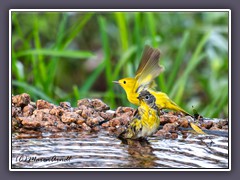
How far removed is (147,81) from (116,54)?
3.51ft

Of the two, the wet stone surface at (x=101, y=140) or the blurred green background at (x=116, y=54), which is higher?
the blurred green background at (x=116, y=54)

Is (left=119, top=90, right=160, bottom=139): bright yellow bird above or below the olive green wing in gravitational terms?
below

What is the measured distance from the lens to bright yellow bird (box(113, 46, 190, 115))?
3.55m

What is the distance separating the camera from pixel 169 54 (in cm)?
471

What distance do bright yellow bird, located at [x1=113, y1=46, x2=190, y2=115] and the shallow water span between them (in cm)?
19

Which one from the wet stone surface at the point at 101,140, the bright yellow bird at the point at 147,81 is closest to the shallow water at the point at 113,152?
the wet stone surface at the point at 101,140

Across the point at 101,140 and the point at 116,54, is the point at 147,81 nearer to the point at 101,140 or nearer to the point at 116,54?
the point at 101,140

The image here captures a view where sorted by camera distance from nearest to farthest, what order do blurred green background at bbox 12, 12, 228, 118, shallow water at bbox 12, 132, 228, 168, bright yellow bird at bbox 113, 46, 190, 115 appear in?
shallow water at bbox 12, 132, 228, 168 → bright yellow bird at bbox 113, 46, 190, 115 → blurred green background at bbox 12, 12, 228, 118

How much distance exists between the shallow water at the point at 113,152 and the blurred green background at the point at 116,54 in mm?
277

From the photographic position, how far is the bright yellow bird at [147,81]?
3549mm

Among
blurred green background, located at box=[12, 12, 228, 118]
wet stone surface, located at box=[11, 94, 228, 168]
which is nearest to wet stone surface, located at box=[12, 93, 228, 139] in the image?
wet stone surface, located at box=[11, 94, 228, 168]

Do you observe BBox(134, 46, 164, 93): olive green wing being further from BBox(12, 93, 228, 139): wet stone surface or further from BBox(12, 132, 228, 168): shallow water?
BBox(12, 132, 228, 168): shallow water

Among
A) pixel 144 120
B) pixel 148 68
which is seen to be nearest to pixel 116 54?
pixel 148 68

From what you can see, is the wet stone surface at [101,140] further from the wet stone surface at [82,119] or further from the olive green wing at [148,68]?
the olive green wing at [148,68]
